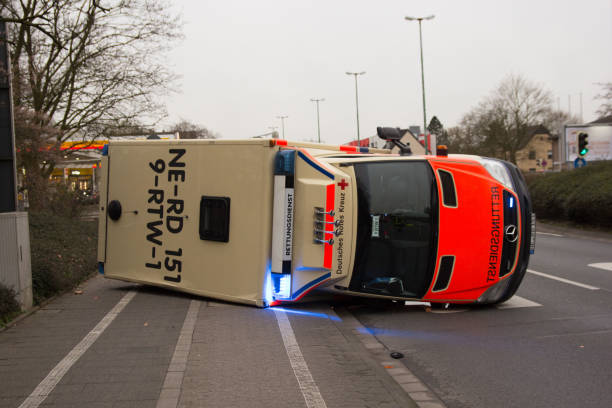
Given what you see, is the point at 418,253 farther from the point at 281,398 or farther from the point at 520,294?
the point at 281,398

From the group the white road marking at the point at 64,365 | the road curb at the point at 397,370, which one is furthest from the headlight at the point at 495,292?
the white road marking at the point at 64,365

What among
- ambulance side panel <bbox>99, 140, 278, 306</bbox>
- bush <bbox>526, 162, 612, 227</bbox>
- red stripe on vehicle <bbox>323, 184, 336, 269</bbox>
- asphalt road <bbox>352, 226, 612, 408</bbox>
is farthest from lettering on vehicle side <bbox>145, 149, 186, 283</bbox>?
bush <bbox>526, 162, 612, 227</bbox>

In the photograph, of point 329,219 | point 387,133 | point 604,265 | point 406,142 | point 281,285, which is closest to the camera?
point 329,219

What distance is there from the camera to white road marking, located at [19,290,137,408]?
14.6 ft

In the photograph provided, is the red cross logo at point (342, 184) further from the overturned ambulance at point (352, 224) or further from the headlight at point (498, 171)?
the headlight at point (498, 171)

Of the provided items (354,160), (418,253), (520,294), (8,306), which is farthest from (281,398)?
(520,294)

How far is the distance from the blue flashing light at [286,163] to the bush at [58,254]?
4.12m

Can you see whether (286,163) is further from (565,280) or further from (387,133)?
(565,280)

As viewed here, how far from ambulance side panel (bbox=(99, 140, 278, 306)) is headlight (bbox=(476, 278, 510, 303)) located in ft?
9.13

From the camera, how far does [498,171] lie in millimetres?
7242

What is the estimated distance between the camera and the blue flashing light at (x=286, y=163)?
7.35 m

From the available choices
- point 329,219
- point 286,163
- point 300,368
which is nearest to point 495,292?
point 329,219

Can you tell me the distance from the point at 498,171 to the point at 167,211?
4.52 m

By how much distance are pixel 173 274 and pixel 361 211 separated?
2943mm
